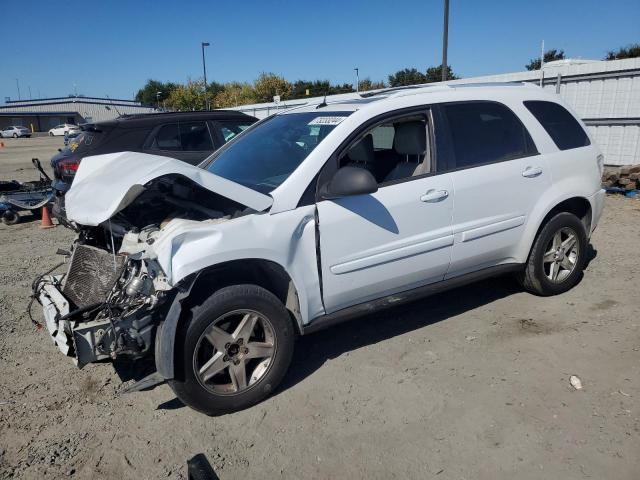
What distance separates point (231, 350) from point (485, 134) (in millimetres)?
2681

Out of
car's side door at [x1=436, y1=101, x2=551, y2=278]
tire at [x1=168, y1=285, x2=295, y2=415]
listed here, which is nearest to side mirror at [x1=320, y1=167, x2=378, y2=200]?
tire at [x1=168, y1=285, x2=295, y2=415]

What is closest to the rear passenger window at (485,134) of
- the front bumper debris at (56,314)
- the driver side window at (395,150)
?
the driver side window at (395,150)

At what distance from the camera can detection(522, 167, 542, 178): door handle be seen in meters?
4.19

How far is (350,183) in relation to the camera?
10.5 ft

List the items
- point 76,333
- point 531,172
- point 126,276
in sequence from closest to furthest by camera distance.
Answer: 1. point 76,333
2. point 126,276
3. point 531,172

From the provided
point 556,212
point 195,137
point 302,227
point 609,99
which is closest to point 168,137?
point 195,137

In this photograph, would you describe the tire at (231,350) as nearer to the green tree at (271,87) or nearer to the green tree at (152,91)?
the green tree at (271,87)

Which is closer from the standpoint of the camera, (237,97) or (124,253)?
(124,253)

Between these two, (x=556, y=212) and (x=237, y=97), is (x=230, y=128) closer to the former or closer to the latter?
(x=556, y=212)

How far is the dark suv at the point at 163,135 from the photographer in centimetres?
758

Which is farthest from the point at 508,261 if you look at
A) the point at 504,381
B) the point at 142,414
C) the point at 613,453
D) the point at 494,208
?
the point at 142,414

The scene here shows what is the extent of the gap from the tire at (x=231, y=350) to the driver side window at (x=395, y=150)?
1339mm

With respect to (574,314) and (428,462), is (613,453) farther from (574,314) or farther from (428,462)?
(574,314)

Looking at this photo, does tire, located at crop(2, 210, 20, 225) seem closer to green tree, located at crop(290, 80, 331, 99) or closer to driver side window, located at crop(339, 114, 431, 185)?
driver side window, located at crop(339, 114, 431, 185)
